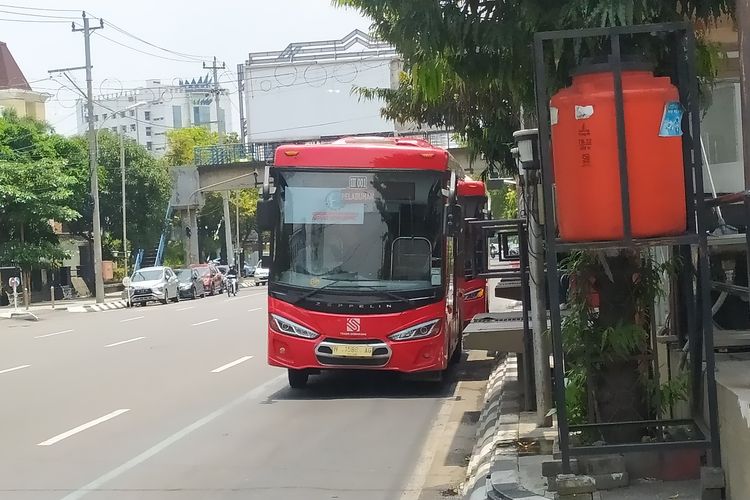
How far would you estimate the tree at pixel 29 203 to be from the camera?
37.6 metres

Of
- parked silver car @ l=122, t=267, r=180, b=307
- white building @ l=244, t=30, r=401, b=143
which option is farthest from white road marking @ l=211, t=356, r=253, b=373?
white building @ l=244, t=30, r=401, b=143

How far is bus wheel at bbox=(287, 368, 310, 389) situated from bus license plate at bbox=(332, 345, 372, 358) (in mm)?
1110

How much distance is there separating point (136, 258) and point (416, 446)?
47.0m

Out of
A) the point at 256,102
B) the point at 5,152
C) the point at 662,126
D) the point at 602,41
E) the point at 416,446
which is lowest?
the point at 416,446

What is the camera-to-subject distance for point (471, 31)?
5.61 m

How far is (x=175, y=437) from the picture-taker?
9203 millimetres

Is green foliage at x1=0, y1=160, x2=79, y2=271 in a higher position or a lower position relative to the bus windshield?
higher

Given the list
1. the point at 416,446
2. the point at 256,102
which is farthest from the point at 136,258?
the point at 416,446

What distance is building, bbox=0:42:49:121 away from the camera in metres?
65.8

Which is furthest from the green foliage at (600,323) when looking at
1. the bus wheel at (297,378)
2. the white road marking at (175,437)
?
the bus wheel at (297,378)

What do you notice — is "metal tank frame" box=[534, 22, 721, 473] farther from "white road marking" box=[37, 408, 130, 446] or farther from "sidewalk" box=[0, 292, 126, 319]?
"sidewalk" box=[0, 292, 126, 319]

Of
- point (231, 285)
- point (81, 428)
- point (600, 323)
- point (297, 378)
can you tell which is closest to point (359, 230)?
point (297, 378)

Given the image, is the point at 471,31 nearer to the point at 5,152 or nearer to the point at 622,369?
the point at 622,369

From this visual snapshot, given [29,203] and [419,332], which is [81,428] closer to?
[419,332]
